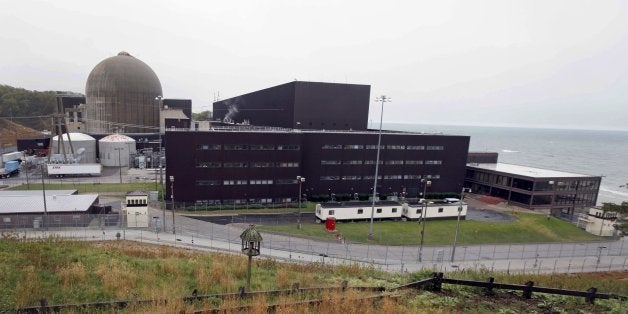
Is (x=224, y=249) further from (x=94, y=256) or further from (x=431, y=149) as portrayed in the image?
(x=431, y=149)

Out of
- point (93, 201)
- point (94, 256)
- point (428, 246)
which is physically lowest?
point (428, 246)

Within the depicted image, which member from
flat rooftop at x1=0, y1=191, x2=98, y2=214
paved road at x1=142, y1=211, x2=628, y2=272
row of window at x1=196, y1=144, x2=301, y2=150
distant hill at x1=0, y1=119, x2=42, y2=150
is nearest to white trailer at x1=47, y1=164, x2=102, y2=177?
flat rooftop at x1=0, y1=191, x2=98, y2=214

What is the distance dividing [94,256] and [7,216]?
26.6m

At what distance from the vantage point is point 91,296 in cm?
1208

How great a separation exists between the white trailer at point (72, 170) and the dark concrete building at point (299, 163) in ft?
92.9

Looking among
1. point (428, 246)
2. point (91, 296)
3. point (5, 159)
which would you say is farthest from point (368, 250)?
point (5, 159)

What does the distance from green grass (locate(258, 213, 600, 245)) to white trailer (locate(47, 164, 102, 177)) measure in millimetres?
45006

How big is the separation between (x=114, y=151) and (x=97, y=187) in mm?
22607

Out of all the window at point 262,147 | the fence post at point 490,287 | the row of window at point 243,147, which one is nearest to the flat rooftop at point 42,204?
the row of window at point 243,147

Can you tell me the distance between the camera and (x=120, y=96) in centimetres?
→ 9112

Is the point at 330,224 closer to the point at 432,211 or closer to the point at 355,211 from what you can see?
the point at 355,211

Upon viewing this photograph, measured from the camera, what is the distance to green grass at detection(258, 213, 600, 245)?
1618 inches

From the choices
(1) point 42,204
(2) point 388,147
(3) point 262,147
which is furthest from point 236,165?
(2) point 388,147

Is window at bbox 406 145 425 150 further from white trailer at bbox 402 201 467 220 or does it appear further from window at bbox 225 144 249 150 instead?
window at bbox 225 144 249 150
